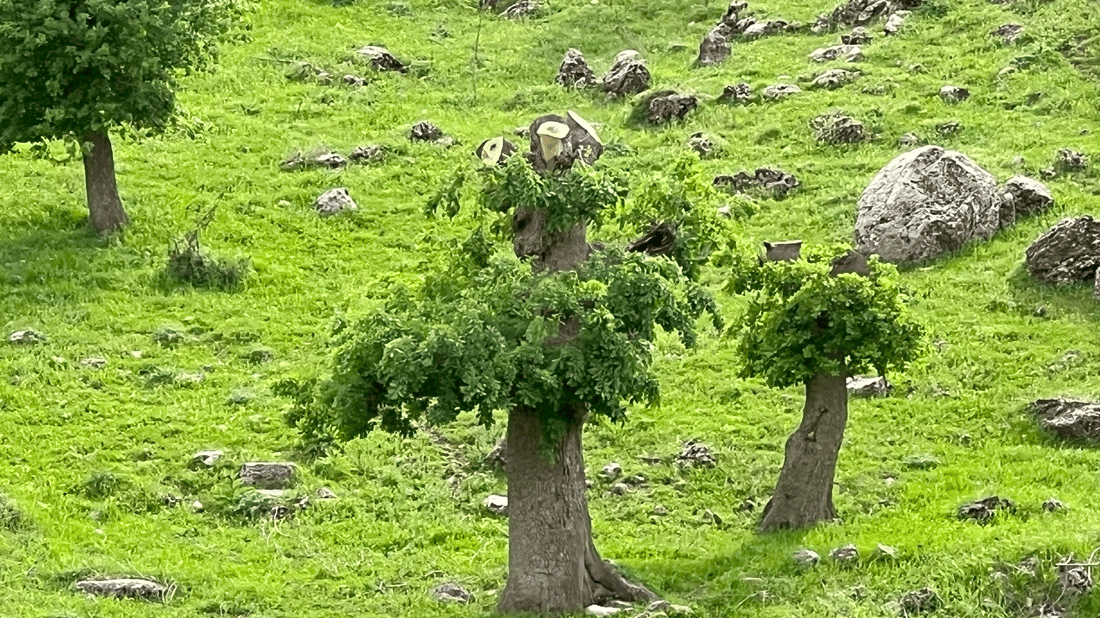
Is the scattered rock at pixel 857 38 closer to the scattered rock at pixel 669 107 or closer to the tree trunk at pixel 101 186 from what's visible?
the scattered rock at pixel 669 107

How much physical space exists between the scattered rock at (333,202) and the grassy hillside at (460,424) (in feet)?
1.14

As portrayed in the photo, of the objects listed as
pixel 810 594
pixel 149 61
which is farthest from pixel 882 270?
pixel 149 61

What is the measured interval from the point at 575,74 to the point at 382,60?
5.67 m

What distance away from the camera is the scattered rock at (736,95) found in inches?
1677

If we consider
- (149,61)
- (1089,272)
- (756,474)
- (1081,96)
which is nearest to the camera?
(756,474)

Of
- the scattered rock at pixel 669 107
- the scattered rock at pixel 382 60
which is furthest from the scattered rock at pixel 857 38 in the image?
the scattered rock at pixel 382 60

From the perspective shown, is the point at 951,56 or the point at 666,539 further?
the point at 951,56

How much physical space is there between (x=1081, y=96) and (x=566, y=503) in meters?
24.7

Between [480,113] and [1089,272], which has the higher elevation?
[480,113]

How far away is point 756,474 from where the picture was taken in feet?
83.4

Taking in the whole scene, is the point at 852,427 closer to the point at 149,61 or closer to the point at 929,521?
the point at 929,521

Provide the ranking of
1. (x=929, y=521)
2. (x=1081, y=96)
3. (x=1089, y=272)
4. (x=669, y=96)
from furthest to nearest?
1. (x=669, y=96)
2. (x=1081, y=96)
3. (x=1089, y=272)
4. (x=929, y=521)

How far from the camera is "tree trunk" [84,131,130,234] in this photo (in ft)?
114

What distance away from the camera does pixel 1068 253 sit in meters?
30.7
